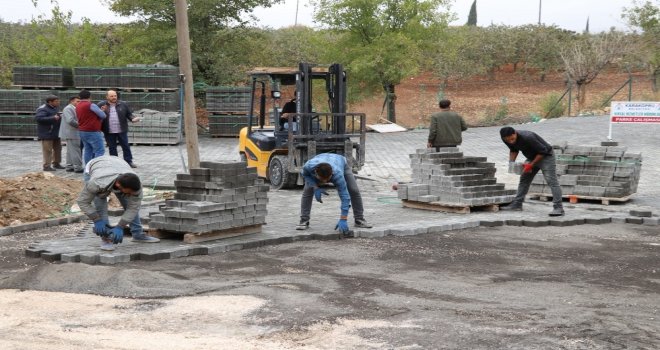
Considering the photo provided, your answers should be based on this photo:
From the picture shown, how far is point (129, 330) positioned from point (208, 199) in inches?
166

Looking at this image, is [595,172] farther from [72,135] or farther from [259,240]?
[72,135]

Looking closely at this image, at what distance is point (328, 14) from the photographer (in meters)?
33.2

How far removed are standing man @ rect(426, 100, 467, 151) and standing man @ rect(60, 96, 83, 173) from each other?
8.00 metres

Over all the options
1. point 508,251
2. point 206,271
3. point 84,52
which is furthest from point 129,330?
point 84,52

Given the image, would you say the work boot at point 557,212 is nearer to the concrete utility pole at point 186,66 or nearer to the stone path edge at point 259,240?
the stone path edge at point 259,240

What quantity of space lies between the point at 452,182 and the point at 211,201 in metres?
4.78

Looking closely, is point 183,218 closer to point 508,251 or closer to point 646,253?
point 508,251

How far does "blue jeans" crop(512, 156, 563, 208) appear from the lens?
14250 mm

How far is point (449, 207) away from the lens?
14734 mm

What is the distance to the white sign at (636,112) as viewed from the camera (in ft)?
62.5

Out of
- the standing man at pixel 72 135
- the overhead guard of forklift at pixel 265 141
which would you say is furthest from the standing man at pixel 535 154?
the standing man at pixel 72 135

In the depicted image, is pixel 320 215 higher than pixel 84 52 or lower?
lower

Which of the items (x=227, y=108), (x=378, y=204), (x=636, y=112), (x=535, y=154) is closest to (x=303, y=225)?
(x=378, y=204)

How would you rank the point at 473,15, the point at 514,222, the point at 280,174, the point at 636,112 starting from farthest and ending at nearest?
the point at 473,15 → the point at 636,112 → the point at 280,174 → the point at 514,222
